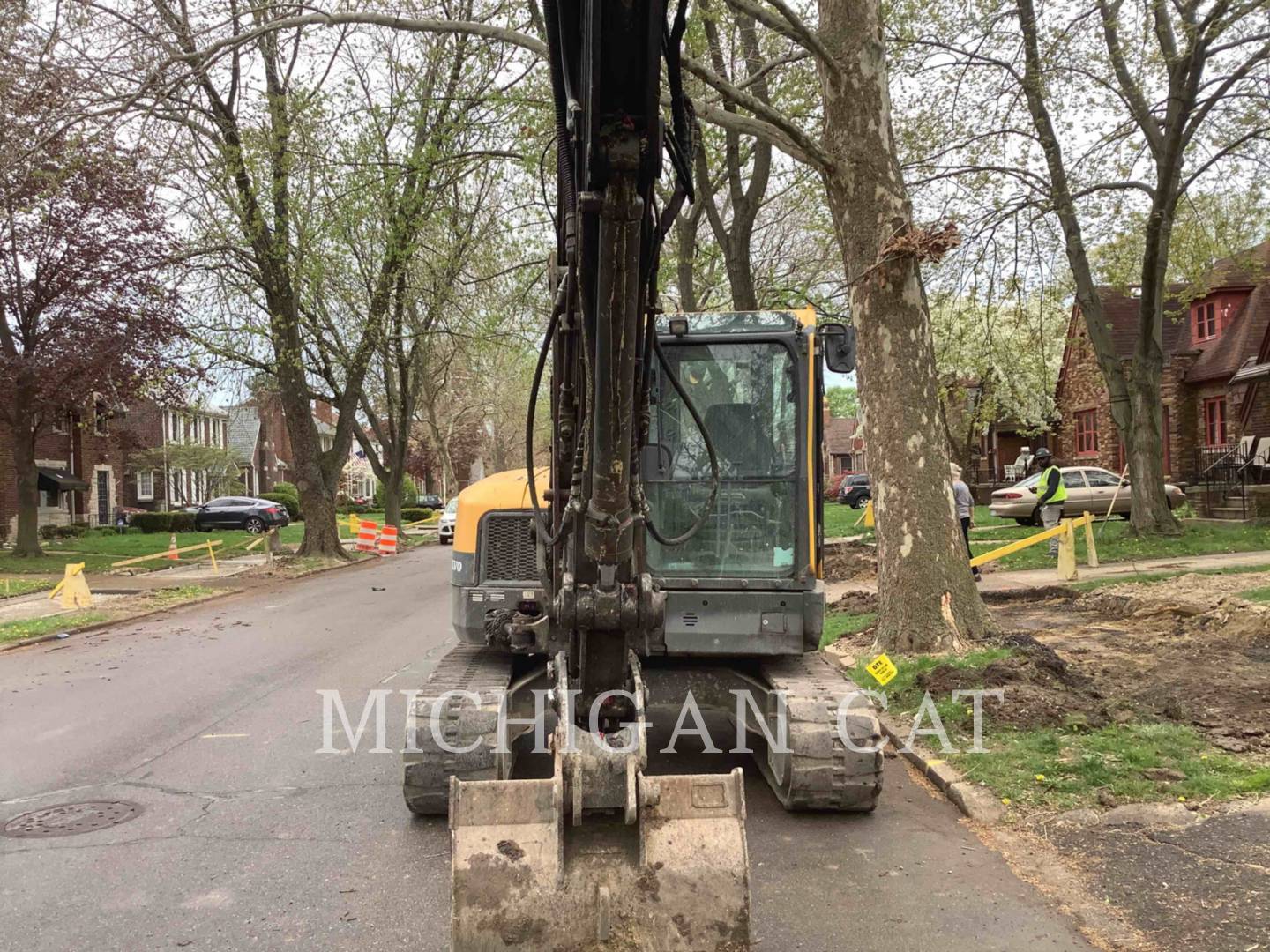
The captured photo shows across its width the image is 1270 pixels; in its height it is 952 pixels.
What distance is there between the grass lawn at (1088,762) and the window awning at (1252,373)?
2148 cm

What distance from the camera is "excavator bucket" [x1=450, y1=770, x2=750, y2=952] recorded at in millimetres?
3479

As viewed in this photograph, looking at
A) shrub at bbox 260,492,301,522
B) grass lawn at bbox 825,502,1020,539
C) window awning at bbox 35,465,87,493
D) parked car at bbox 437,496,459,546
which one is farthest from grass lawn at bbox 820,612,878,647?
shrub at bbox 260,492,301,522

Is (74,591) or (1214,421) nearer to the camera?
(74,591)

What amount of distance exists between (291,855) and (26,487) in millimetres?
23192

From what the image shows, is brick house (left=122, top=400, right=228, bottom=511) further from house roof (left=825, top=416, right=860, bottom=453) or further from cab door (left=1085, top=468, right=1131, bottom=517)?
house roof (left=825, top=416, right=860, bottom=453)

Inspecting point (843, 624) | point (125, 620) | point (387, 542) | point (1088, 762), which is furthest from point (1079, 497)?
point (1088, 762)

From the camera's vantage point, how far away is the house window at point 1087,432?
3634 centimetres

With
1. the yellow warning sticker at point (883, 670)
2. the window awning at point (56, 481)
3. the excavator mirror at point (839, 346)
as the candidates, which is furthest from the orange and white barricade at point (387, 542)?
the excavator mirror at point (839, 346)

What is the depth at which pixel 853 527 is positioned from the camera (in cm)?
3097

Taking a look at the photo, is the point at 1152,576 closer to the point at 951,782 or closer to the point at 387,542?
the point at 951,782

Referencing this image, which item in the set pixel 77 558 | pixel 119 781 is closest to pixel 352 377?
pixel 77 558

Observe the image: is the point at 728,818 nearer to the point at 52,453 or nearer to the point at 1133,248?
the point at 1133,248

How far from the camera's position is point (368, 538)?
93.6 feet

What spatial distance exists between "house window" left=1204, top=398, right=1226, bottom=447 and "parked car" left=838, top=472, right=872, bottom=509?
567 inches
